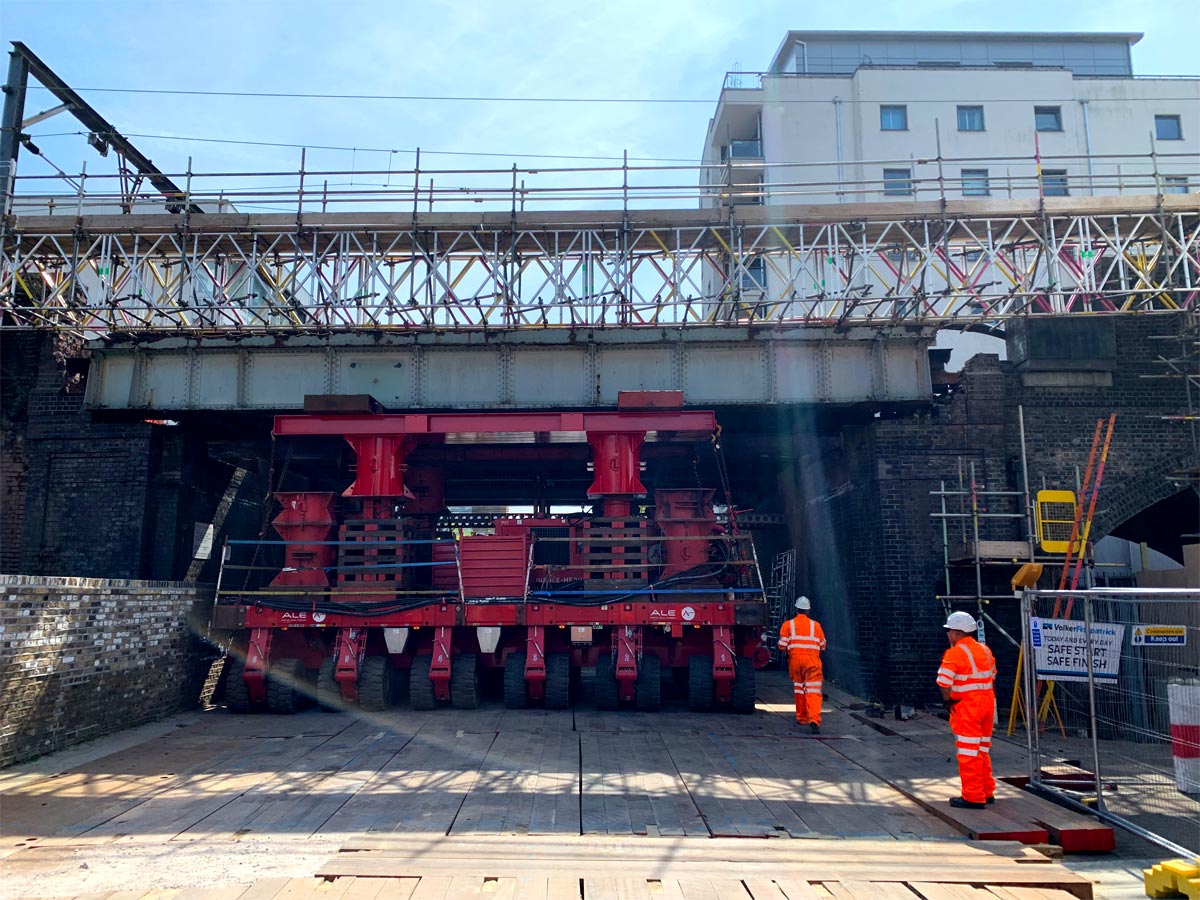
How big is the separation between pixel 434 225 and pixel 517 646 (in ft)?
22.1

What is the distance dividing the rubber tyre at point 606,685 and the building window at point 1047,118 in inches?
1270

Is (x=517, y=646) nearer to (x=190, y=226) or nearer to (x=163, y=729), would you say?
(x=163, y=729)

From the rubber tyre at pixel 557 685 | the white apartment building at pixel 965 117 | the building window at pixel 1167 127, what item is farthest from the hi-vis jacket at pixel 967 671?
the building window at pixel 1167 127

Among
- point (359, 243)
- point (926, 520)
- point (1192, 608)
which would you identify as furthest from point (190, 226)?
point (1192, 608)

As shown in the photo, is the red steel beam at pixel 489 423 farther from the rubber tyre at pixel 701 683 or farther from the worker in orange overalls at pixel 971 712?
the worker in orange overalls at pixel 971 712

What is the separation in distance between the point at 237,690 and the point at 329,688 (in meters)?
1.29

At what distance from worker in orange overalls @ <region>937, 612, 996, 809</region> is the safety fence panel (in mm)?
723

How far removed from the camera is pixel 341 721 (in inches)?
514

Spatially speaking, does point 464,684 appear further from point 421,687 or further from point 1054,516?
point 1054,516

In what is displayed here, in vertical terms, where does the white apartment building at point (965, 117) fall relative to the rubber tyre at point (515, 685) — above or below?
above

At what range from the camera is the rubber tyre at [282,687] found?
13523 millimetres

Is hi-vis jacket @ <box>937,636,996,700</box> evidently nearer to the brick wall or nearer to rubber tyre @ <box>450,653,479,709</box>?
rubber tyre @ <box>450,653,479,709</box>

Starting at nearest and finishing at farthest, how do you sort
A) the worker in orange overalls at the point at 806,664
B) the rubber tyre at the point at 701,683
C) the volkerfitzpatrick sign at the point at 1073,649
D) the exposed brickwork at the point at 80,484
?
1. the volkerfitzpatrick sign at the point at 1073,649
2. the worker in orange overalls at the point at 806,664
3. the rubber tyre at the point at 701,683
4. the exposed brickwork at the point at 80,484

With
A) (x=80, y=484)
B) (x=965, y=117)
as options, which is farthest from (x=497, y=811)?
(x=965, y=117)
